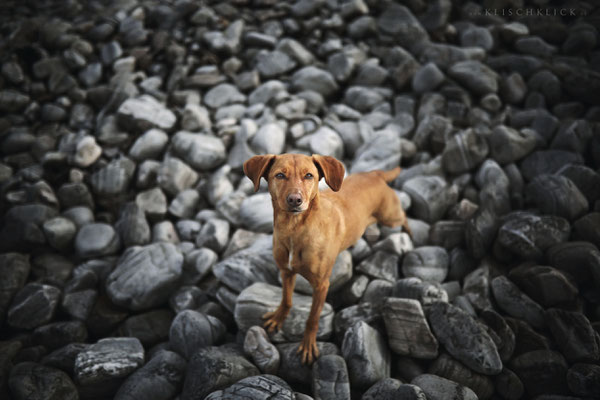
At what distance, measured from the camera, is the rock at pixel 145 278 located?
319cm

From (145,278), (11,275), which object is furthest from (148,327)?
(11,275)

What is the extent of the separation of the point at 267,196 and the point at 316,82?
102 inches

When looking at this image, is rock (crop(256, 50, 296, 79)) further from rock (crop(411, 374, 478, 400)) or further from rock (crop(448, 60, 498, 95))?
rock (crop(411, 374, 478, 400))

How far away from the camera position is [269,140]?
179 inches

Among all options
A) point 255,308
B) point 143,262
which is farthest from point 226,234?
point 255,308

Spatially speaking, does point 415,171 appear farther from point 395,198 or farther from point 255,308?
point 255,308

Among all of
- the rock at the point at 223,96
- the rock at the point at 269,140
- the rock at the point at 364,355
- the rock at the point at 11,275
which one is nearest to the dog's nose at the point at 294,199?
the rock at the point at 364,355

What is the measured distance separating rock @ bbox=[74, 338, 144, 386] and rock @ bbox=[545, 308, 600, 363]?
339 cm

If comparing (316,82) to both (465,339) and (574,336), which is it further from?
(574,336)

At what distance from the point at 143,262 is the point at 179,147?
1.94 m

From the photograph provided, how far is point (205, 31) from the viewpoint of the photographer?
20.7 feet

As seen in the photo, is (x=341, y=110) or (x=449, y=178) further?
(x=341, y=110)

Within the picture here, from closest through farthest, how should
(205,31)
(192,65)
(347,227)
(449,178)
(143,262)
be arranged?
1. (347,227)
2. (143,262)
3. (449,178)
4. (192,65)
5. (205,31)

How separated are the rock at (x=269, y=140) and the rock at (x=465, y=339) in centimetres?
292
